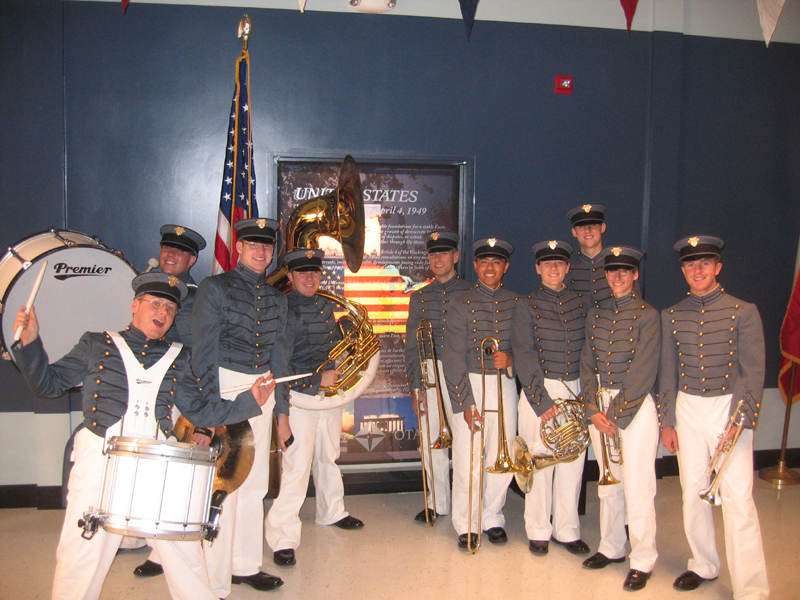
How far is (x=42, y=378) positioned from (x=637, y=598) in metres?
3.86

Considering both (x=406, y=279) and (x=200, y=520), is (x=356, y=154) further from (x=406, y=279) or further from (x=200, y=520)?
(x=200, y=520)

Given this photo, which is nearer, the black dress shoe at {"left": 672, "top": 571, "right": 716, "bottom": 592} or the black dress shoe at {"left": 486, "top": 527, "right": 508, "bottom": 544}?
the black dress shoe at {"left": 672, "top": 571, "right": 716, "bottom": 592}

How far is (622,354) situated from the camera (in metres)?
4.10

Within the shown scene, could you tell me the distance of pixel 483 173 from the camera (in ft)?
19.4

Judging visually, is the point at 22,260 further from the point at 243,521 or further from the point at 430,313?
the point at 430,313

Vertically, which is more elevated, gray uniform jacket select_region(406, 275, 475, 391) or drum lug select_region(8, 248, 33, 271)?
drum lug select_region(8, 248, 33, 271)

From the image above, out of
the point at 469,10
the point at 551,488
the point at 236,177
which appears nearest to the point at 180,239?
the point at 236,177

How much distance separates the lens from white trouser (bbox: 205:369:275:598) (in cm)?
366

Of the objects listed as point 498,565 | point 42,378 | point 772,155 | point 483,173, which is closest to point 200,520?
point 42,378

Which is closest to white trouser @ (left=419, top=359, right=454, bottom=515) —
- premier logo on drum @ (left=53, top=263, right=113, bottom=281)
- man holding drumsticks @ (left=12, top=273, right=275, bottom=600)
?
man holding drumsticks @ (left=12, top=273, right=275, bottom=600)

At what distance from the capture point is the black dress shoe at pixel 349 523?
4902 millimetres

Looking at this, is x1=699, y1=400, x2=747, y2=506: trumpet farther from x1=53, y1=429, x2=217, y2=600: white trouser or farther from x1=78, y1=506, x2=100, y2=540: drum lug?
x1=78, y1=506, x2=100, y2=540: drum lug

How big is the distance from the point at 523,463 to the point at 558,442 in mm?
302

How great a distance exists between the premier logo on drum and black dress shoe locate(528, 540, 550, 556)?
3880mm
